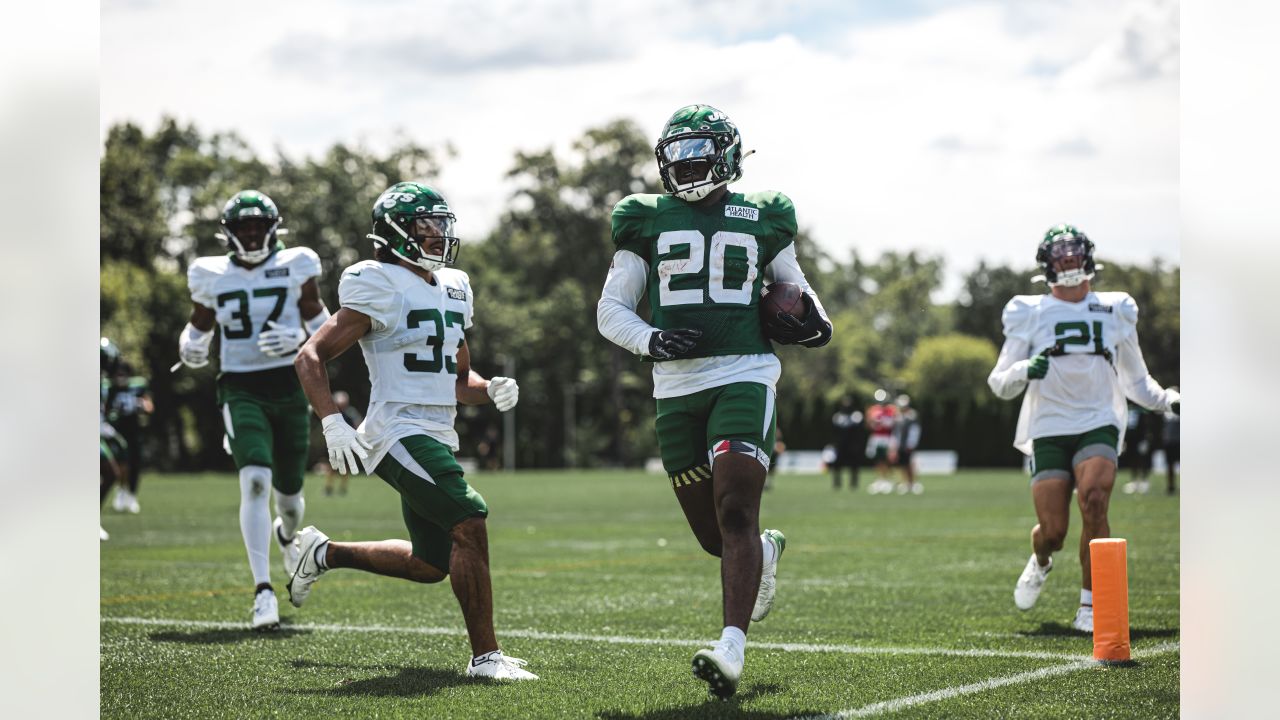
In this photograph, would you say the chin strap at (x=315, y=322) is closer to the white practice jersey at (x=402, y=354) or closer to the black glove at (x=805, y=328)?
the white practice jersey at (x=402, y=354)

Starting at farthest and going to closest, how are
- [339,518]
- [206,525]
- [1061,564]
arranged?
1. [339,518]
2. [206,525]
3. [1061,564]

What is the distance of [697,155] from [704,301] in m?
0.58

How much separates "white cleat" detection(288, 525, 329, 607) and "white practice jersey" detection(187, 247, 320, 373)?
1706mm

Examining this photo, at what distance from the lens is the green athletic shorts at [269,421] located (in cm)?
834

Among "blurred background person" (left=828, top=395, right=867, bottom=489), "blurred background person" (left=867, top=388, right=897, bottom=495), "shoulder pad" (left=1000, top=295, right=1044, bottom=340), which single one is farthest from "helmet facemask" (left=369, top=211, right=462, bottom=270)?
"blurred background person" (left=828, top=395, right=867, bottom=489)

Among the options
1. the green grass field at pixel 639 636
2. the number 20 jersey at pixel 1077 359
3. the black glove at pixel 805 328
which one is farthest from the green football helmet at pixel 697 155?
the number 20 jersey at pixel 1077 359

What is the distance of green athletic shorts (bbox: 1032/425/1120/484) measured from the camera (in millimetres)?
7977

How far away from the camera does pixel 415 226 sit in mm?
6461

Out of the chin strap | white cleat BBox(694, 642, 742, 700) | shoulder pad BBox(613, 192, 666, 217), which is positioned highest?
shoulder pad BBox(613, 192, 666, 217)

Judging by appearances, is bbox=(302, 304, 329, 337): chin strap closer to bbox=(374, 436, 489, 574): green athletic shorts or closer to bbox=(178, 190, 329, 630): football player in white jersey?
bbox=(178, 190, 329, 630): football player in white jersey
